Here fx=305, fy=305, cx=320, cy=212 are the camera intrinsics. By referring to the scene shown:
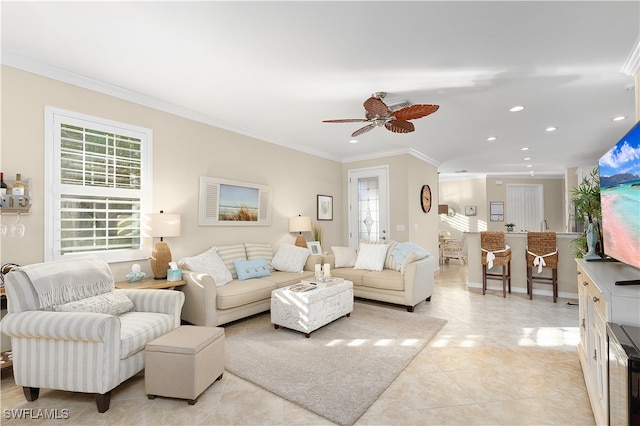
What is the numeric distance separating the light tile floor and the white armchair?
0.62 ft

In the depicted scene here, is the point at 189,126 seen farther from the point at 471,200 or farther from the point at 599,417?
the point at 471,200

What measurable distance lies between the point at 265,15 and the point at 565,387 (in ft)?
11.3

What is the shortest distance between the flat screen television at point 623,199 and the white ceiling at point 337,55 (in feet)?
3.14

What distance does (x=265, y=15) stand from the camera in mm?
2092

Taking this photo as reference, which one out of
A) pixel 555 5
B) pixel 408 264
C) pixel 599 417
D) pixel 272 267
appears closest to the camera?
pixel 599 417

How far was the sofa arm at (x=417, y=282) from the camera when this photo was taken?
4.04m

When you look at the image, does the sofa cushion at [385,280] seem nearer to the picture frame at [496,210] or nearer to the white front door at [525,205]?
the picture frame at [496,210]

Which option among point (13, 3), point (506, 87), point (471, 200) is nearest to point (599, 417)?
point (506, 87)

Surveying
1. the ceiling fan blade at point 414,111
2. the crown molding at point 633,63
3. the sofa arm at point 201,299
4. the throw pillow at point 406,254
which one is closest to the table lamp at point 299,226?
the throw pillow at point 406,254

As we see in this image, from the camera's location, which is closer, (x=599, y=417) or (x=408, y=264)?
(x=599, y=417)

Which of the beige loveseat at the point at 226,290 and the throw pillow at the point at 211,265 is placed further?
the throw pillow at the point at 211,265

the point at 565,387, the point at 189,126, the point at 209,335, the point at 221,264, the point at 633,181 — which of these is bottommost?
the point at 565,387

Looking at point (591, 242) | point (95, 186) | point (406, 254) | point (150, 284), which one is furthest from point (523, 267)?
point (95, 186)

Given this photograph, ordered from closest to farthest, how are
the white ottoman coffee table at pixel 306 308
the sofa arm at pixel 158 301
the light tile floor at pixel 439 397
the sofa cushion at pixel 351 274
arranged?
the light tile floor at pixel 439 397, the sofa arm at pixel 158 301, the white ottoman coffee table at pixel 306 308, the sofa cushion at pixel 351 274
